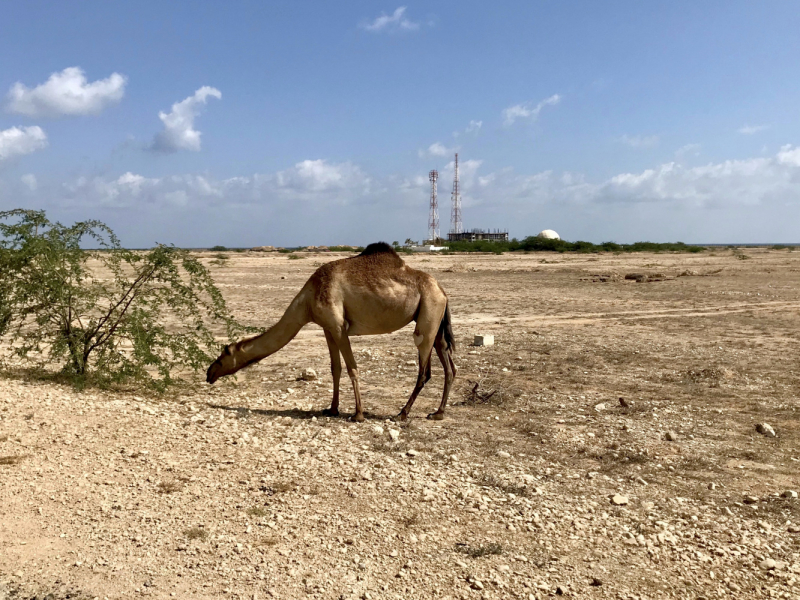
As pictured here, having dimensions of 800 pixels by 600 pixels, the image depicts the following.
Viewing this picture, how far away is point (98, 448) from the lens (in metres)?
6.84

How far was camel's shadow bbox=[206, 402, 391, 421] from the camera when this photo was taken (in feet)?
27.2

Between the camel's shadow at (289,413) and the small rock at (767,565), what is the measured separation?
4.52 metres

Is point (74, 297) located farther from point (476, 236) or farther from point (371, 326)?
point (476, 236)

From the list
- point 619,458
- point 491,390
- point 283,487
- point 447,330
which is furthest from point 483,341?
point 283,487

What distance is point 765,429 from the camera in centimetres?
779

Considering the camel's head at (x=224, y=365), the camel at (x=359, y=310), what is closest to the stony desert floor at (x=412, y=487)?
the camel's head at (x=224, y=365)

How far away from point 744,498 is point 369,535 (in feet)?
11.1

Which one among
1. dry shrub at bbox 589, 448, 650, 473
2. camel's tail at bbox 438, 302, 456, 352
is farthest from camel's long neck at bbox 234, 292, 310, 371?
dry shrub at bbox 589, 448, 650, 473

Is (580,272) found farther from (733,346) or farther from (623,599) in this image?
(623,599)

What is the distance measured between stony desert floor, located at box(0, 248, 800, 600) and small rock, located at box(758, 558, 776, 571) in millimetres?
14

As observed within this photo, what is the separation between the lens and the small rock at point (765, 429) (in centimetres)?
773

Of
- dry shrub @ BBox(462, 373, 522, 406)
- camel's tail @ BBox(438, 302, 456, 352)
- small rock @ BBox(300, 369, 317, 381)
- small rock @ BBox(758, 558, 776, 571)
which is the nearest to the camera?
small rock @ BBox(758, 558, 776, 571)

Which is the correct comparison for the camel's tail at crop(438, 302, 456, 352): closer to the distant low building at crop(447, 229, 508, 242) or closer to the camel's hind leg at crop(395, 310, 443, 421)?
the camel's hind leg at crop(395, 310, 443, 421)

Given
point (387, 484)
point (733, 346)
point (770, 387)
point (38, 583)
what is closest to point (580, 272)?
point (733, 346)
